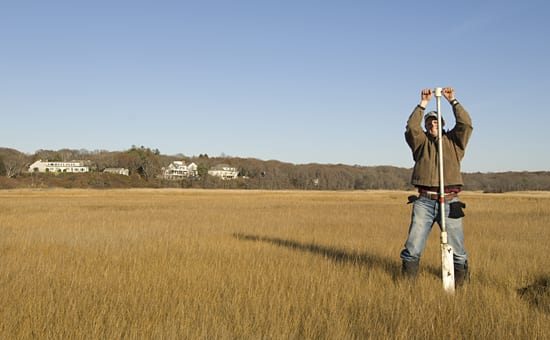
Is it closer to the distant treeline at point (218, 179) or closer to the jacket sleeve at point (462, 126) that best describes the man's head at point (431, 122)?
the jacket sleeve at point (462, 126)

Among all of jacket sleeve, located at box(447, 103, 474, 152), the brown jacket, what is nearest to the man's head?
the brown jacket

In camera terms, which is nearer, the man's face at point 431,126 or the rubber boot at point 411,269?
the rubber boot at point 411,269

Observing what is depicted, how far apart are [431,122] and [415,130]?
39 cm

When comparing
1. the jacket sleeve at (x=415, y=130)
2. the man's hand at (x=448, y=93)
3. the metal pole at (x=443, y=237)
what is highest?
the man's hand at (x=448, y=93)

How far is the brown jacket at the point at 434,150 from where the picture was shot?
19.6 feet

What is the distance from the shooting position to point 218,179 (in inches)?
4653

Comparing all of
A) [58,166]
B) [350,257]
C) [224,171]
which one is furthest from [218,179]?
[350,257]

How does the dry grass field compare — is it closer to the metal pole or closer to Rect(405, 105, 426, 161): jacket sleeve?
the metal pole

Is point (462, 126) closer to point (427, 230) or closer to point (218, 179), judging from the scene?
point (427, 230)

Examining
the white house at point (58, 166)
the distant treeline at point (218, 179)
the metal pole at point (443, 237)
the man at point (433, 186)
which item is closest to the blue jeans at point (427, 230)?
the man at point (433, 186)

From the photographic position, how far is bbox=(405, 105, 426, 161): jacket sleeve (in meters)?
6.00

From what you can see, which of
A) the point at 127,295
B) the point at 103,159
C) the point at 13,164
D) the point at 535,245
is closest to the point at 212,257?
the point at 127,295

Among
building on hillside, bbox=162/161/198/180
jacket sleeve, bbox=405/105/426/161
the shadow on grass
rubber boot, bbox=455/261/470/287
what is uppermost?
building on hillside, bbox=162/161/198/180

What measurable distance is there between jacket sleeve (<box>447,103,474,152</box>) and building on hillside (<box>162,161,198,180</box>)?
11975 centimetres
